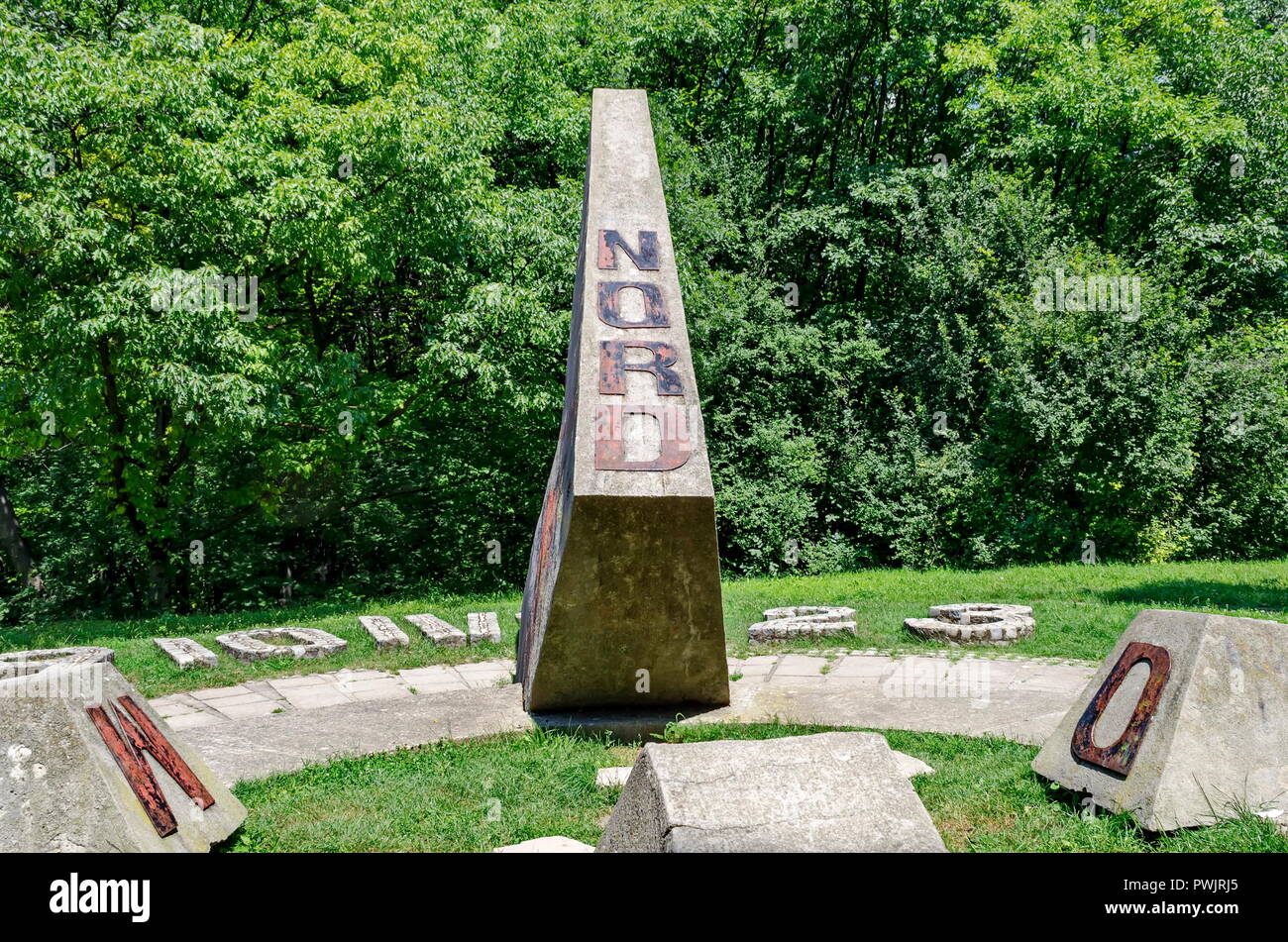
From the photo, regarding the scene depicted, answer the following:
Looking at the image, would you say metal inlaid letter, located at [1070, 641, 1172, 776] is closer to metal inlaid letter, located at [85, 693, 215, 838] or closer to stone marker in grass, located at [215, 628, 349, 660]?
metal inlaid letter, located at [85, 693, 215, 838]

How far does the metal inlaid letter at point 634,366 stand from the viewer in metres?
5.70

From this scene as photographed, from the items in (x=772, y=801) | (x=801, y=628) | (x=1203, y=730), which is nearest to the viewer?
(x=772, y=801)

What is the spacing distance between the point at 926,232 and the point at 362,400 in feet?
37.3

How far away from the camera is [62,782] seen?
3.11 metres

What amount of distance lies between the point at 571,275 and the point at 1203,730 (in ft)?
37.3

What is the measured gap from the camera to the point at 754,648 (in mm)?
8617

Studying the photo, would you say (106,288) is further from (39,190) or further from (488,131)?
(488,131)

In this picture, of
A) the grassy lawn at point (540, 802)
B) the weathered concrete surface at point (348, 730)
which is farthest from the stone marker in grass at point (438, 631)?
the grassy lawn at point (540, 802)

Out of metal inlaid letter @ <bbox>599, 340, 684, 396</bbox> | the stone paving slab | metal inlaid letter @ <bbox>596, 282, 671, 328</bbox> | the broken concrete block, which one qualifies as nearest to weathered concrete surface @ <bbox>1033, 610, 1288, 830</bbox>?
the stone paving slab

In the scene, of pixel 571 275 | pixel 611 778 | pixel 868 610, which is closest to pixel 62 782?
pixel 611 778

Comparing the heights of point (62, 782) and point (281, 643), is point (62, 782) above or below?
above

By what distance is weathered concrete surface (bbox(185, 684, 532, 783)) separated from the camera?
17.8ft

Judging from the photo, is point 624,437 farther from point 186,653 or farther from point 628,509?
point 186,653

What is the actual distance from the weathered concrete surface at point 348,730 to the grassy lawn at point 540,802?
0.27 meters
